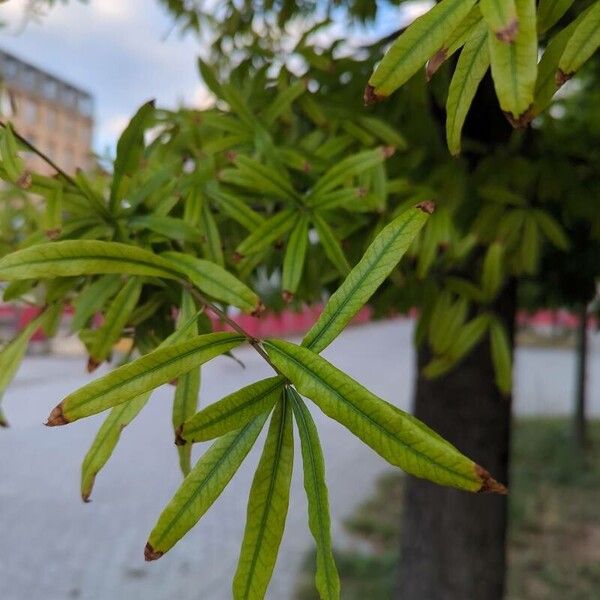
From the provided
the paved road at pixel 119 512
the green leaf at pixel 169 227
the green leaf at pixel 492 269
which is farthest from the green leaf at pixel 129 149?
the paved road at pixel 119 512

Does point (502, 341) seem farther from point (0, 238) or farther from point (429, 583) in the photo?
point (429, 583)

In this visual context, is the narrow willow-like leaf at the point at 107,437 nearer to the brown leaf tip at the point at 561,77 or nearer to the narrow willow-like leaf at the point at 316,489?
the narrow willow-like leaf at the point at 316,489

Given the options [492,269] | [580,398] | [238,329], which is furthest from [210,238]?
[580,398]

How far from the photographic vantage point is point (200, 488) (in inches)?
19.2

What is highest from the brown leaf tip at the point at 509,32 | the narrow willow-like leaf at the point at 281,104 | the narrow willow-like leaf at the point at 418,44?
the narrow willow-like leaf at the point at 281,104

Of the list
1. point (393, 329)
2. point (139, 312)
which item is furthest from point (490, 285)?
point (393, 329)

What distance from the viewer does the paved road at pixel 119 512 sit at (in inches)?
105

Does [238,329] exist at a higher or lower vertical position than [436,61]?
lower

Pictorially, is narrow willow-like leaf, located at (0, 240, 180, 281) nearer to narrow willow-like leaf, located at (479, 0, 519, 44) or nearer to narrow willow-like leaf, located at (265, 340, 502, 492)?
narrow willow-like leaf, located at (265, 340, 502, 492)

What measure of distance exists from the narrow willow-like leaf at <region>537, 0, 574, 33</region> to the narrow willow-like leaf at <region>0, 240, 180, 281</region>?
1.18 feet

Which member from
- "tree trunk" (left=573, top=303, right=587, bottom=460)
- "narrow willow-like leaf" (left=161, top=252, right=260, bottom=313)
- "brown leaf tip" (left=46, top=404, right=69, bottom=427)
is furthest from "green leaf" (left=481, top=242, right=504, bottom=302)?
→ "tree trunk" (left=573, top=303, right=587, bottom=460)

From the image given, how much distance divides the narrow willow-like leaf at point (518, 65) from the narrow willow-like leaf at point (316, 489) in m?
0.24

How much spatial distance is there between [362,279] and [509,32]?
184 mm

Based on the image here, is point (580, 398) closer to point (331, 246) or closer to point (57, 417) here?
point (331, 246)
